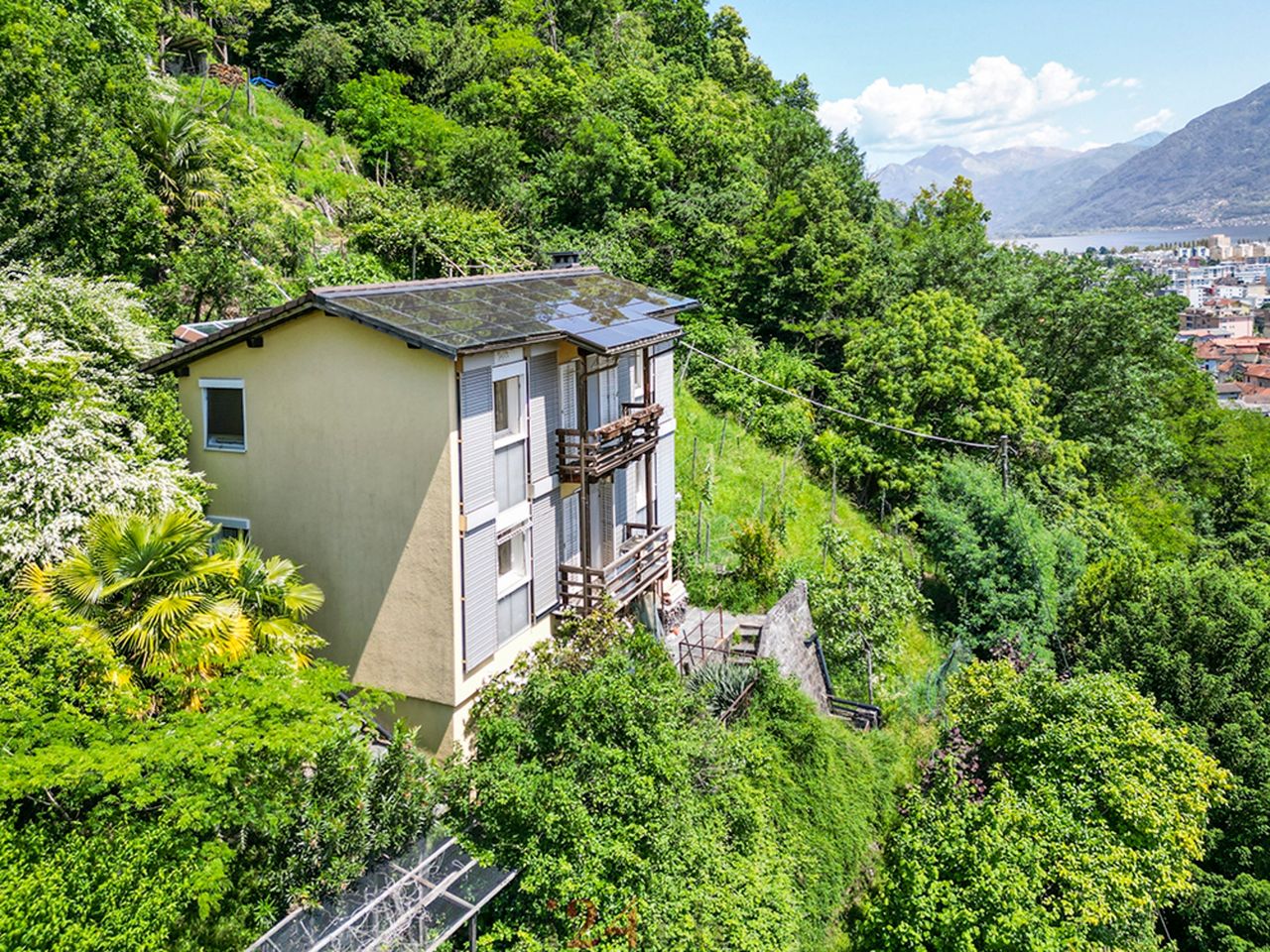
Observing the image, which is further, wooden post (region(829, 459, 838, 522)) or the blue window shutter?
wooden post (region(829, 459, 838, 522))

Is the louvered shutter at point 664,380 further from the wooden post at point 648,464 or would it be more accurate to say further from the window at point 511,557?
the window at point 511,557

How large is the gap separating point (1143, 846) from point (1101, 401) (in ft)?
81.4

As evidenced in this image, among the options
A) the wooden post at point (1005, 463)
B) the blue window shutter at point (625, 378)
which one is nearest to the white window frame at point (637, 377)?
the blue window shutter at point (625, 378)

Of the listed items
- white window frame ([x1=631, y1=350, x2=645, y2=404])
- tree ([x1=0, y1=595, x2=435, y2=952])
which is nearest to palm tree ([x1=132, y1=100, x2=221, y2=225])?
white window frame ([x1=631, y1=350, x2=645, y2=404])

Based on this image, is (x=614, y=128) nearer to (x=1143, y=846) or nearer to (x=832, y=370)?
(x=832, y=370)

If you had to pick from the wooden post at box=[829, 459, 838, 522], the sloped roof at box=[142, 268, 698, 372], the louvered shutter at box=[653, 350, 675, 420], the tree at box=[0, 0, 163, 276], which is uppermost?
the tree at box=[0, 0, 163, 276]

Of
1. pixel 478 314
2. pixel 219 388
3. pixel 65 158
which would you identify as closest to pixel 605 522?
pixel 478 314

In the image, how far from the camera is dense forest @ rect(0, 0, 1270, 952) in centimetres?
999

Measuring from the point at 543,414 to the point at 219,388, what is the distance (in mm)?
5400

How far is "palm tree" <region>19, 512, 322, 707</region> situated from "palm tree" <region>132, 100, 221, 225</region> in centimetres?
1135

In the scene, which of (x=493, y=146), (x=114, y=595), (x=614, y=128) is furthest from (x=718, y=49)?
(x=114, y=595)

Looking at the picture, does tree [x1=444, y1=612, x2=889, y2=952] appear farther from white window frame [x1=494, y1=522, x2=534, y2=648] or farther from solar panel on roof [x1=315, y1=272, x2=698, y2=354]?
solar panel on roof [x1=315, y1=272, x2=698, y2=354]

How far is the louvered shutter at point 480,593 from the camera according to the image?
13828 mm

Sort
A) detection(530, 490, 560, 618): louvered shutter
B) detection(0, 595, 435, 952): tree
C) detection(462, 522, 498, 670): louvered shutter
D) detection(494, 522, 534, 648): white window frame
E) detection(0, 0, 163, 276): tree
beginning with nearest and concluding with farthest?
detection(0, 595, 435, 952): tree, detection(462, 522, 498, 670): louvered shutter, detection(494, 522, 534, 648): white window frame, detection(530, 490, 560, 618): louvered shutter, detection(0, 0, 163, 276): tree
